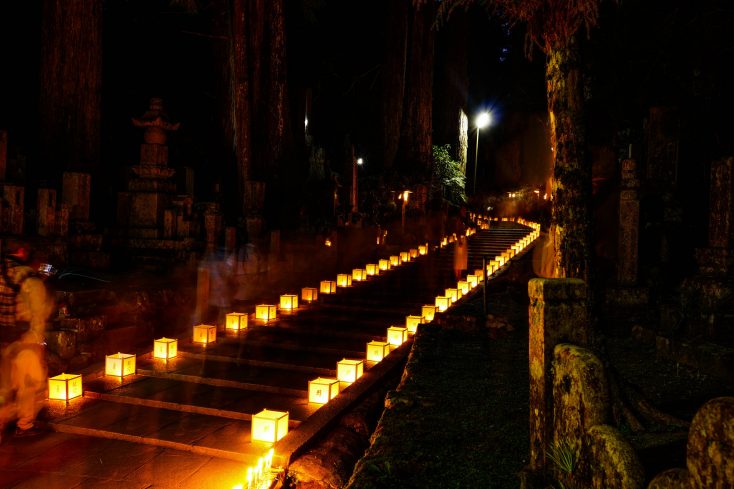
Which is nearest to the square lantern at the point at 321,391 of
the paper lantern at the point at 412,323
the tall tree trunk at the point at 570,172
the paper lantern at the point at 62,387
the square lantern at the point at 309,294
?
the paper lantern at the point at 62,387

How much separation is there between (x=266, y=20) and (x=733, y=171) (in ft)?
47.3

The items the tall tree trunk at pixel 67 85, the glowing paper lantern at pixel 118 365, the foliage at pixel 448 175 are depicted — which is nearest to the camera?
the glowing paper lantern at pixel 118 365

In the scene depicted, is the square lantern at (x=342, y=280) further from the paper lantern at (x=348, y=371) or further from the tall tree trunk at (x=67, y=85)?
the tall tree trunk at (x=67, y=85)

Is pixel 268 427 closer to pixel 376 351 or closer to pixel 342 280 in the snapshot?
pixel 376 351

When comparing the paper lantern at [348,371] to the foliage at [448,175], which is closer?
the paper lantern at [348,371]

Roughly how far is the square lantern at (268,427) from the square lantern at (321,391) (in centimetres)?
103

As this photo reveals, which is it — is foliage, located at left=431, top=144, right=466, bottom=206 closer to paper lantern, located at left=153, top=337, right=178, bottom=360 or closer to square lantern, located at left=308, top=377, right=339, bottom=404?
paper lantern, located at left=153, top=337, right=178, bottom=360

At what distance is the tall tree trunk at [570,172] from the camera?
5254 mm

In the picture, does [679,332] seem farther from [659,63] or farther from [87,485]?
[659,63]

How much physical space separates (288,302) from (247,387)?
402 cm

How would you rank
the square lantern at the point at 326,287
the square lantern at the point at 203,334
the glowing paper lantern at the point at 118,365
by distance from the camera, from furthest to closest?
the square lantern at the point at 326,287 < the square lantern at the point at 203,334 < the glowing paper lantern at the point at 118,365

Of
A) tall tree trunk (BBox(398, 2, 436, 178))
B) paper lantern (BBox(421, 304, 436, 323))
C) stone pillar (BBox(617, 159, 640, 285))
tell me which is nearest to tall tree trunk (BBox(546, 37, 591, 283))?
paper lantern (BBox(421, 304, 436, 323))

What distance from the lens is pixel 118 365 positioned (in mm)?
7051

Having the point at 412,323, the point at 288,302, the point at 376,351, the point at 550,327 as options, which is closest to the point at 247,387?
the point at 376,351
